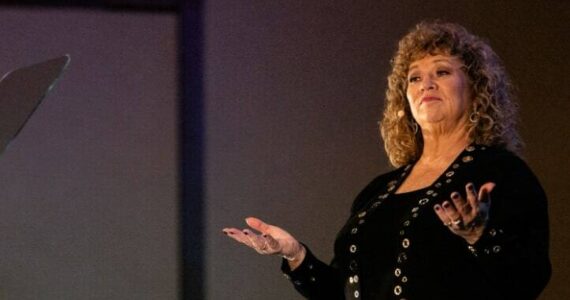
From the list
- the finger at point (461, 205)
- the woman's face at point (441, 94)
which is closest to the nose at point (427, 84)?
the woman's face at point (441, 94)

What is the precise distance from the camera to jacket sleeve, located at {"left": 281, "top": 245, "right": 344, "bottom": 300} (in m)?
1.74

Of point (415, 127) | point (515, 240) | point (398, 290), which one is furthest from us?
point (415, 127)

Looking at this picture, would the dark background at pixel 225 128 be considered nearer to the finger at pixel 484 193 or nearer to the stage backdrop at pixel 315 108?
the stage backdrop at pixel 315 108

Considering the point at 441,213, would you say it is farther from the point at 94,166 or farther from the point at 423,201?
the point at 94,166

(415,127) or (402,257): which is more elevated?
(415,127)

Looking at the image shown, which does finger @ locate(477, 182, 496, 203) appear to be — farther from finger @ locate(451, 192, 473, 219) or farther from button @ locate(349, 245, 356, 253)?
button @ locate(349, 245, 356, 253)

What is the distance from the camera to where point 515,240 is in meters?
1.37

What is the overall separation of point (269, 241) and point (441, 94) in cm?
46

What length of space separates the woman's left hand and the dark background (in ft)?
4.05

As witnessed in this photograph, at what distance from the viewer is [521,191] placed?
1420 mm

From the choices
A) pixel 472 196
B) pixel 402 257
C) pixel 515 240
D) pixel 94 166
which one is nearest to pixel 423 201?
pixel 402 257

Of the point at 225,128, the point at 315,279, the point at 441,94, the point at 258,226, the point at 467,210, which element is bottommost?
the point at 315,279

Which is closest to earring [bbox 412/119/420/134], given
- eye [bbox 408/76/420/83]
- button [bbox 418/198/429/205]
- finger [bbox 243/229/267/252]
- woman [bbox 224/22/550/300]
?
woman [bbox 224/22/550/300]

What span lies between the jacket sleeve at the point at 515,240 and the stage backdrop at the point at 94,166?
1.23 metres
